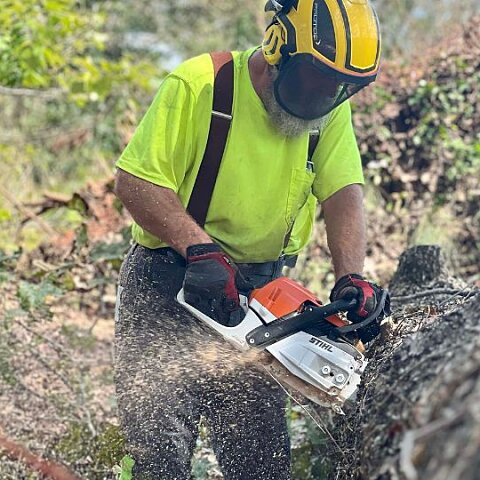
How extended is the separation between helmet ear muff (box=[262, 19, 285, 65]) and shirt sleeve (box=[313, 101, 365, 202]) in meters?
0.46

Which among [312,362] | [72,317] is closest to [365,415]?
[312,362]

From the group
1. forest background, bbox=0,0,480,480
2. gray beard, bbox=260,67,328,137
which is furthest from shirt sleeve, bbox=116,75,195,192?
forest background, bbox=0,0,480,480

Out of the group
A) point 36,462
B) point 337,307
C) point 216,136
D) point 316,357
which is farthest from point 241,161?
point 36,462

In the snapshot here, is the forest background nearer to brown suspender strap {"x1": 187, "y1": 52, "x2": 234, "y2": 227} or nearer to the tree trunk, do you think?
brown suspender strap {"x1": 187, "y1": 52, "x2": 234, "y2": 227}

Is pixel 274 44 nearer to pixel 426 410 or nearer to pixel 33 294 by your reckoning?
pixel 426 410

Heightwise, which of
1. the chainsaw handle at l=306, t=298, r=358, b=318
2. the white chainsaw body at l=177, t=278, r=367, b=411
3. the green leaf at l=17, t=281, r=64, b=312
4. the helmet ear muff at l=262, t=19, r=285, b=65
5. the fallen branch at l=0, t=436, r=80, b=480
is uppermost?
the helmet ear muff at l=262, t=19, r=285, b=65

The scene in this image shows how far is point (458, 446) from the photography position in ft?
4.36

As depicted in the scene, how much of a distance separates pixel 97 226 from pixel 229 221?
11.7ft

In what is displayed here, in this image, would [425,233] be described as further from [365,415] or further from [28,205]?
[365,415]

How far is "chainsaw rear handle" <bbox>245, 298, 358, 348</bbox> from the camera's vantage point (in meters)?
2.73

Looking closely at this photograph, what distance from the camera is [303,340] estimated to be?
8.89 feet

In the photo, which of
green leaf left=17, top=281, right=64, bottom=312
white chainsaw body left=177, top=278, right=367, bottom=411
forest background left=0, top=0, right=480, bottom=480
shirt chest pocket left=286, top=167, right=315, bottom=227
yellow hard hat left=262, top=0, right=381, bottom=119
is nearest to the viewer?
white chainsaw body left=177, top=278, right=367, bottom=411

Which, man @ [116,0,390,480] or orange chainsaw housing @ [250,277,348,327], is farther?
man @ [116,0,390,480]

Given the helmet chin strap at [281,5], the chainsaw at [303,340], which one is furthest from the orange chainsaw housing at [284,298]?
the helmet chin strap at [281,5]
